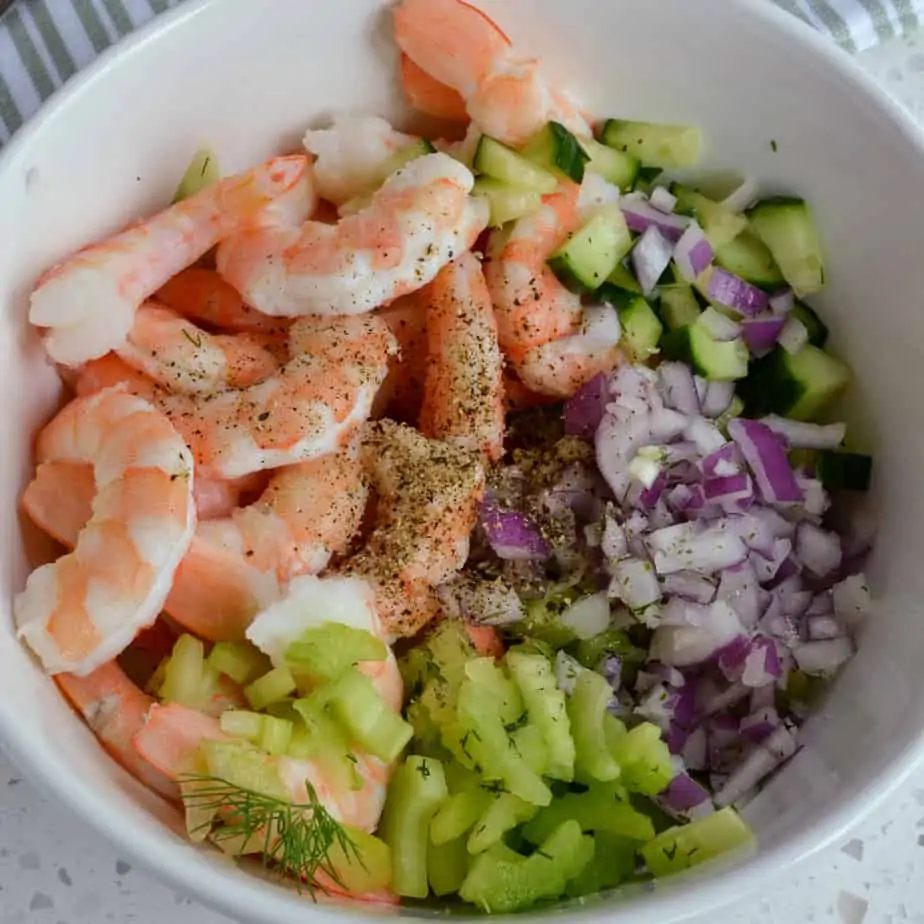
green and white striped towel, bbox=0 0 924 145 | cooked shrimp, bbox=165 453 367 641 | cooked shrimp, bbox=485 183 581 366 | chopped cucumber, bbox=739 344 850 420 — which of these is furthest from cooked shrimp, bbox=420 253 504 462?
green and white striped towel, bbox=0 0 924 145

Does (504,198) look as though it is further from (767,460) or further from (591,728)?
(591,728)

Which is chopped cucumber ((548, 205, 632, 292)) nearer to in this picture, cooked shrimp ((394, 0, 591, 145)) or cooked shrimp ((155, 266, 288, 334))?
cooked shrimp ((394, 0, 591, 145))

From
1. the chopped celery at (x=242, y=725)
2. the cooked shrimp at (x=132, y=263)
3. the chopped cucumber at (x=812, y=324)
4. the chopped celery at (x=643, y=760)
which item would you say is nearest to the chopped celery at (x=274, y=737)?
the chopped celery at (x=242, y=725)

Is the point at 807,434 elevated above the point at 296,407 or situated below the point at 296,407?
above

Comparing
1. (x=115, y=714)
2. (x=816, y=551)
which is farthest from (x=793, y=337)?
(x=115, y=714)

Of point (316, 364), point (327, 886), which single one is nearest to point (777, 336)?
point (316, 364)

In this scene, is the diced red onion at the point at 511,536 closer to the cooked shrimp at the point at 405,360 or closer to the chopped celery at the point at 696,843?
the cooked shrimp at the point at 405,360
